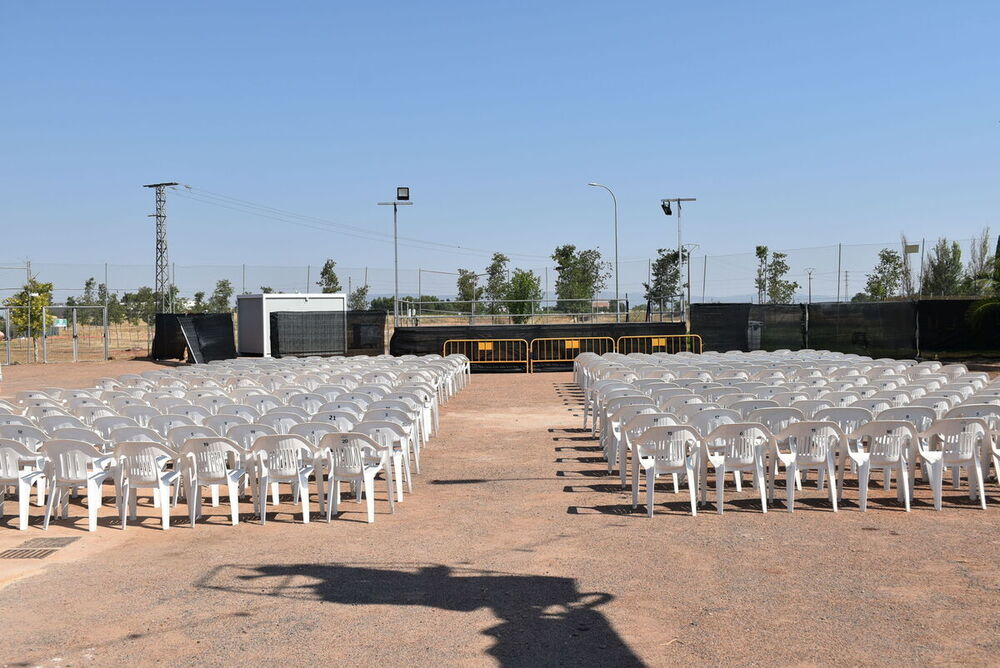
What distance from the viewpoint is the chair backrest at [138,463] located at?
8742mm

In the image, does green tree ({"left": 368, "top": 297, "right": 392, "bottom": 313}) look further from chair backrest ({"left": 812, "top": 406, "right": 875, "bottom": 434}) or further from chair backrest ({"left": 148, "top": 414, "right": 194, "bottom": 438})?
chair backrest ({"left": 812, "top": 406, "right": 875, "bottom": 434})

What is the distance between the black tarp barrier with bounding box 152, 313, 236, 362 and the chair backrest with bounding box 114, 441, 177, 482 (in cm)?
2174

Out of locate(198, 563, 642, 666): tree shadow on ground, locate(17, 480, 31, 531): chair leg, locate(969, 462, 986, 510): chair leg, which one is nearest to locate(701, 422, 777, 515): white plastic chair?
locate(969, 462, 986, 510): chair leg

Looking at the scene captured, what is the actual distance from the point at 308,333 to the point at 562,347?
8.47 metres

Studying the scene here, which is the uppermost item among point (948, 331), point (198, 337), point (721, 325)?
point (721, 325)

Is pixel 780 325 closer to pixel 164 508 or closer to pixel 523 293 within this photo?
pixel 523 293

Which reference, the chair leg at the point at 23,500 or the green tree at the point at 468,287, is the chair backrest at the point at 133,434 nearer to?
the chair leg at the point at 23,500

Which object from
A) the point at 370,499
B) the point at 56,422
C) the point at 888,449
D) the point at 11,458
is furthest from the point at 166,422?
the point at 888,449

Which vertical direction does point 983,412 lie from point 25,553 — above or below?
above

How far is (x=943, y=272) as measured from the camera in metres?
44.1

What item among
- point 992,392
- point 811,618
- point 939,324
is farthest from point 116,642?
point 939,324

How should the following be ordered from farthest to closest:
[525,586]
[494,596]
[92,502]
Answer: [92,502]
[525,586]
[494,596]

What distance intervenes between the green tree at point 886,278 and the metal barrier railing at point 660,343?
13.1 meters

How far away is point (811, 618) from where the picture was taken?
563 cm
